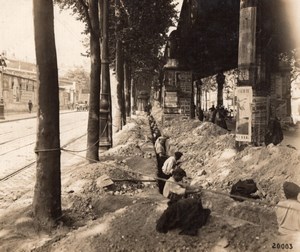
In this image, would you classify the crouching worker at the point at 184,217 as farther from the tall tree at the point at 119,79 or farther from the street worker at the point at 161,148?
the tall tree at the point at 119,79

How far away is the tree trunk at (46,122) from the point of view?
5629mm

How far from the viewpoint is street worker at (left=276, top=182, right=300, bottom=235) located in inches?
177

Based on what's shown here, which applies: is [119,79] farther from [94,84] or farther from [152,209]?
[152,209]

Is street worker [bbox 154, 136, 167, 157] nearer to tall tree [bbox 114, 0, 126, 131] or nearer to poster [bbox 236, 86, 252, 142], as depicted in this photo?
poster [bbox 236, 86, 252, 142]

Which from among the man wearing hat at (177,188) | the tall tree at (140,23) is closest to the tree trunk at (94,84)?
the man wearing hat at (177,188)

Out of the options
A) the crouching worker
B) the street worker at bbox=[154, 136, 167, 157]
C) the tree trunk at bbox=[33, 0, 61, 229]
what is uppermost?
the tree trunk at bbox=[33, 0, 61, 229]

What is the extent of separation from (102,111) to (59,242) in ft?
24.1

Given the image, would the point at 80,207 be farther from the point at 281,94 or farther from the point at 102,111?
the point at 281,94

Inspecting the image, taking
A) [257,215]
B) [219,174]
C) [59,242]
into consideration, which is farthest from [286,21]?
[59,242]

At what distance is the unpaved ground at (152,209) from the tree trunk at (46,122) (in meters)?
0.31

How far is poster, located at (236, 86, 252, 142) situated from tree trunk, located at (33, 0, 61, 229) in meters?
4.94

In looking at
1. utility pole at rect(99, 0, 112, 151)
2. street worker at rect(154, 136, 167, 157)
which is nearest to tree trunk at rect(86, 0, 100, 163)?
utility pole at rect(99, 0, 112, 151)

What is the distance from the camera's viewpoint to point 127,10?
782 inches

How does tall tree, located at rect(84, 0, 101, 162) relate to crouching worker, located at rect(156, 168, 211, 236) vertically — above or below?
above
